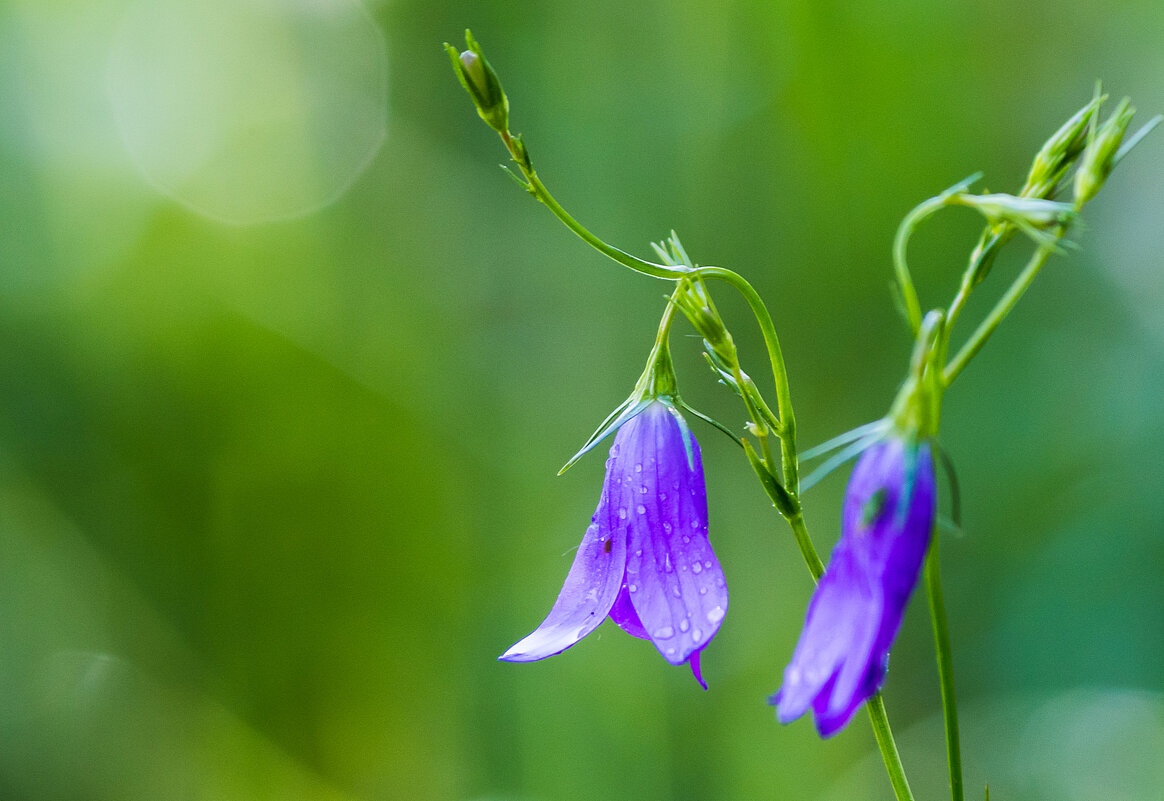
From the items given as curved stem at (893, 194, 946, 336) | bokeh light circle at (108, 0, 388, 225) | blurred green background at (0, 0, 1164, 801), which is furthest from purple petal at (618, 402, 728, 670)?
bokeh light circle at (108, 0, 388, 225)

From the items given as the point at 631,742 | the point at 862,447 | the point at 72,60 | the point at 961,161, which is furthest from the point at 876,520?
the point at 72,60

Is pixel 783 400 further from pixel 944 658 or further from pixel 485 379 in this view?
pixel 485 379

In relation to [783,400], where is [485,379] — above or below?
above

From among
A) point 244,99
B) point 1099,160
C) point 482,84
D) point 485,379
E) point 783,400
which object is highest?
point 244,99

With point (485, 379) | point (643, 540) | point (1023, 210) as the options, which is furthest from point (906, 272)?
point (485, 379)

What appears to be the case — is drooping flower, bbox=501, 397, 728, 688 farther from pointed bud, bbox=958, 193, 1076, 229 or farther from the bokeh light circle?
the bokeh light circle
